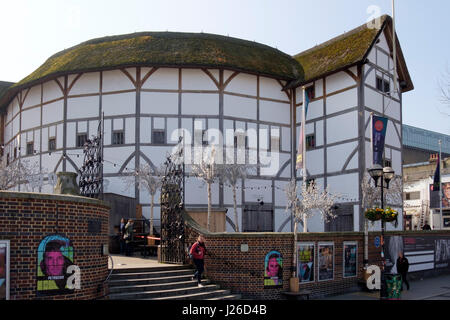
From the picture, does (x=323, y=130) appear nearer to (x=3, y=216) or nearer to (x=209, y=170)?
(x=209, y=170)

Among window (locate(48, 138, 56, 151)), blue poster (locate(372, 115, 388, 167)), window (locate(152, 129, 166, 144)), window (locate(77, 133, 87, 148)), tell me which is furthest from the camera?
window (locate(48, 138, 56, 151))

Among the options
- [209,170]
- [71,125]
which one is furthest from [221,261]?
[71,125]

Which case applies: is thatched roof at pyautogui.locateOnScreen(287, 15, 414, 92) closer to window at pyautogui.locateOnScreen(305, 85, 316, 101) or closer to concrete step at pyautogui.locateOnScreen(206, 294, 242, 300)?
window at pyautogui.locateOnScreen(305, 85, 316, 101)

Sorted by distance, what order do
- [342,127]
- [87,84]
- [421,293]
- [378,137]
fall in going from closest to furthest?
[421,293] → [378,137] → [342,127] → [87,84]

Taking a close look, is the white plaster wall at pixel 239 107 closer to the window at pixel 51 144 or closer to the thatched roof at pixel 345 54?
the thatched roof at pixel 345 54

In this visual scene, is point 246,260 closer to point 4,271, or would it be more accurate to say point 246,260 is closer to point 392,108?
point 4,271

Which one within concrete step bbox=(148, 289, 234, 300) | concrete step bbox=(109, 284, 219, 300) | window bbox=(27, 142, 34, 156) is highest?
window bbox=(27, 142, 34, 156)

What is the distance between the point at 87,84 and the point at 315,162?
13551 millimetres

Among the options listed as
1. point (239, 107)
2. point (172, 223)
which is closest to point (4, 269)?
point (172, 223)

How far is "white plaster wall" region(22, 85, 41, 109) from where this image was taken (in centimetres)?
3102

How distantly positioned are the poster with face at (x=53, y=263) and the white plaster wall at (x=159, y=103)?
1794 centimetres

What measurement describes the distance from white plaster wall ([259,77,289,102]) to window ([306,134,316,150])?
9.49 feet

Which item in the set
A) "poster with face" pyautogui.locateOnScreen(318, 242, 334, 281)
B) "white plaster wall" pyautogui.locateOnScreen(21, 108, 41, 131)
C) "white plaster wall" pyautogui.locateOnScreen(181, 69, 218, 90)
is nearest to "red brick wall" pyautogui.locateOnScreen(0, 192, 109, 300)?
"poster with face" pyautogui.locateOnScreen(318, 242, 334, 281)

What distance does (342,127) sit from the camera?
91.2ft
